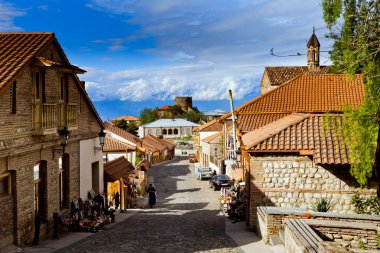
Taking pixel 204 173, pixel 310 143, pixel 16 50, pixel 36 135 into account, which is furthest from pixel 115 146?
pixel 310 143

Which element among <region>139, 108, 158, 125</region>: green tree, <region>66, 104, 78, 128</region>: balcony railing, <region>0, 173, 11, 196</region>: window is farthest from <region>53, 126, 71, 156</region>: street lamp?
<region>139, 108, 158, 125</region>: green tree

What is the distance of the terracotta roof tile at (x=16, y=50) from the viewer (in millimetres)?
12055

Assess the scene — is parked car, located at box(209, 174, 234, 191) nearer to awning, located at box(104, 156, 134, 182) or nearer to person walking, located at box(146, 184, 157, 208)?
person walking, located at box(146, 184, 157, 208)

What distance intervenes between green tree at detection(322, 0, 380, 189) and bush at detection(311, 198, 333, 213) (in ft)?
13.0

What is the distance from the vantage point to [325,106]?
2689cm

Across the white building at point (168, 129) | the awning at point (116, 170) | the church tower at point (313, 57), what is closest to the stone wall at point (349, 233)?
the awning at point (116, 170)

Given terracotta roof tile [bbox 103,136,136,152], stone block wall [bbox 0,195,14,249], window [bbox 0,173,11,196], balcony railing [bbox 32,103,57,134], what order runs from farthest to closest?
1. terracotta roof tile [bbox 103,136,136,152]
2. balcony railing [bbox 32,103,57,134]
3. window [bbox 0,173,11,196]
4. stone block wall [bbox 0,195,14,249]

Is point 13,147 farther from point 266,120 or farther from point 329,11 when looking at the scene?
point 266,120

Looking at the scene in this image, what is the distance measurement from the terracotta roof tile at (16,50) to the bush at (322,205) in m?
10.3

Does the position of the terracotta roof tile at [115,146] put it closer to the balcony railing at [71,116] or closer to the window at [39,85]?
the balcony railing at [71,116]

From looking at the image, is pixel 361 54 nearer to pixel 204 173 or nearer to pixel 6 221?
pixel 6 221

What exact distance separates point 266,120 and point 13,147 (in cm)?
1806

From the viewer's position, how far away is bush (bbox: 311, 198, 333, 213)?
14.7 metres

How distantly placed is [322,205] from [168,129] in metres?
98.5
